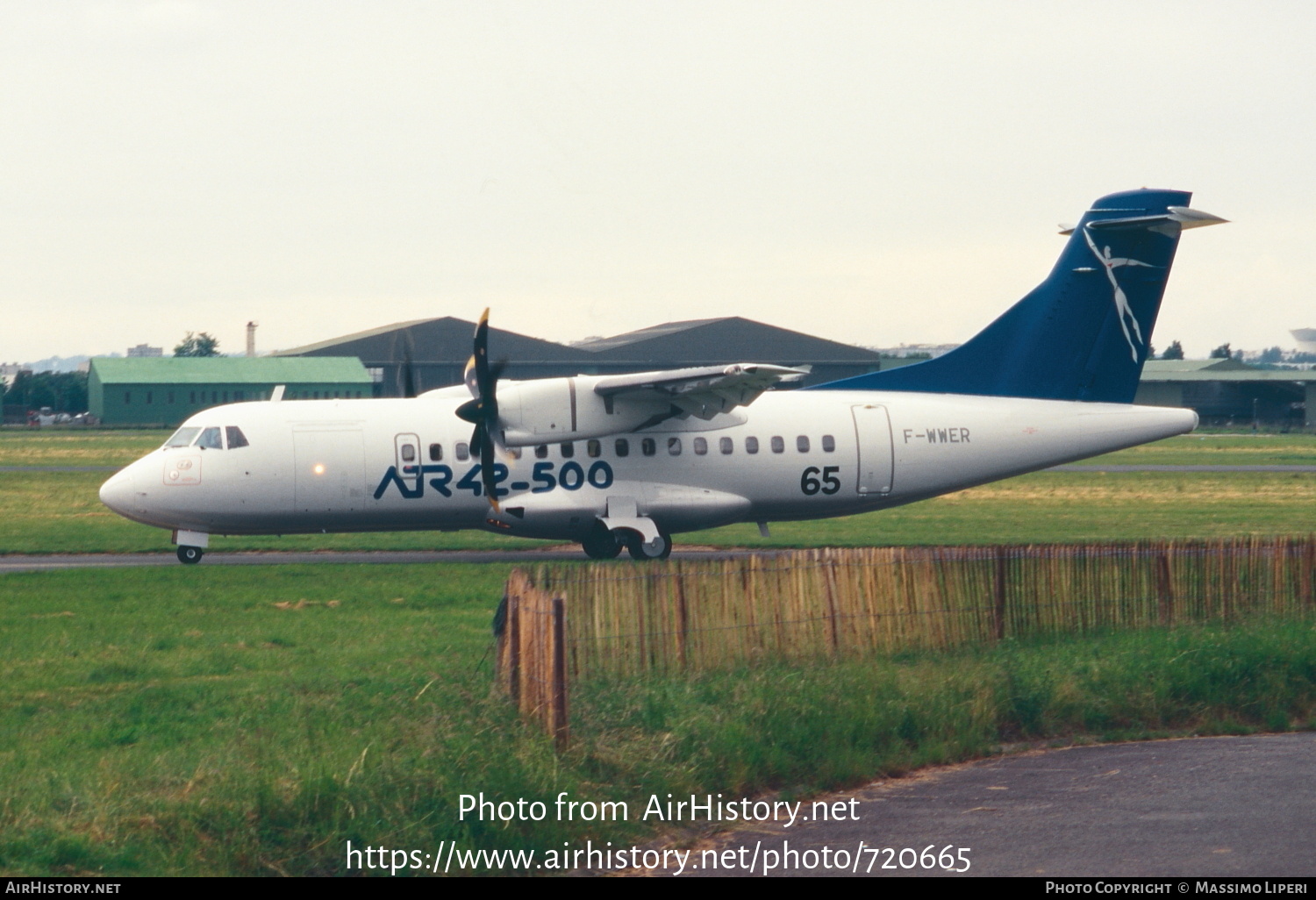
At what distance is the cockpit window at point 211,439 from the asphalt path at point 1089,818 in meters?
17.0

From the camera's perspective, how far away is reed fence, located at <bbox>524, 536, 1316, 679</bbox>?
37.8ft

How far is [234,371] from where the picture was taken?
3917 inches

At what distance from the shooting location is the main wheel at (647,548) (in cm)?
2397

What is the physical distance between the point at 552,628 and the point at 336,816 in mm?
2129

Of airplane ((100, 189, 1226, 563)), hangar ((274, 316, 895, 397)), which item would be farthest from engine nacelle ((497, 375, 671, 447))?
hangar ((274, 316, 895, 397))

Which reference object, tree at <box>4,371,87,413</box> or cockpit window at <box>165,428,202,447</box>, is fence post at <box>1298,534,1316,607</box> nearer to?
cockpit window at <box>165,428,202,447</box>

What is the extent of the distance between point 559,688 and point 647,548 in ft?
47.8

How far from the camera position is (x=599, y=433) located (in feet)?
76.5

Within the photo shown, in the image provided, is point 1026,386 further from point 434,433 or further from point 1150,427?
point 434,433

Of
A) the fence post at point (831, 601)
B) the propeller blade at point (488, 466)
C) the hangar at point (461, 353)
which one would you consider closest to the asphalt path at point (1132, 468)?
the hangar at point (461, 353)

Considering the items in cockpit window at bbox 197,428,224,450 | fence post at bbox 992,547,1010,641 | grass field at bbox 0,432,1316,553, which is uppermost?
cockpit window at bbox 197,428,224,450

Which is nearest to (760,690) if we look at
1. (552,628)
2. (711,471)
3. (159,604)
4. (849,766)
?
(849,766)

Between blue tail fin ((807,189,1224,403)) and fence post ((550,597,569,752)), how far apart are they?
17070 mm

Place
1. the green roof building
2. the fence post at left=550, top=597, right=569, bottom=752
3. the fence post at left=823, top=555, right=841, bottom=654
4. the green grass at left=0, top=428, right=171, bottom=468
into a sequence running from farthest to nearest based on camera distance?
the green roof building, the green grass at left=0, top=428, right=171, bottom=468, the fence post at left=823, top=555, right=841, bottom=654, the fence post at left=550, top=597, right=569, bottom=752
